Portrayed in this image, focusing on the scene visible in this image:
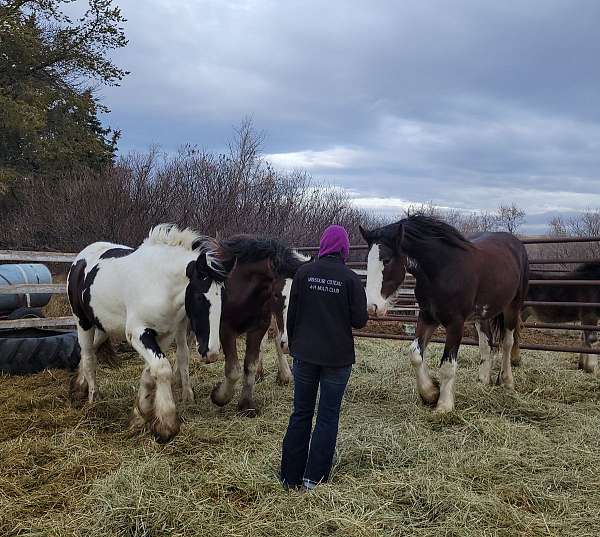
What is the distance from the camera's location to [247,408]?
4977 mm

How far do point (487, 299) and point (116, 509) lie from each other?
4308mm

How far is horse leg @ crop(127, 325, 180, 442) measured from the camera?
4090 mm

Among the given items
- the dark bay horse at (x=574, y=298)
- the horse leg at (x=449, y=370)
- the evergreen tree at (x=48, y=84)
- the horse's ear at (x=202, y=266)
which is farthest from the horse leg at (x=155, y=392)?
the evergreen tree at (x=48, y=84)

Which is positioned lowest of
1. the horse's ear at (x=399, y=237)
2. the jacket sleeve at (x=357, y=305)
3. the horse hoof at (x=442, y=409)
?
the horse hoof at (x=442, y=409)

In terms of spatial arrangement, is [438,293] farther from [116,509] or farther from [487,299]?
[116,509]

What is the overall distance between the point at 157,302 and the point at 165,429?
3.30ft

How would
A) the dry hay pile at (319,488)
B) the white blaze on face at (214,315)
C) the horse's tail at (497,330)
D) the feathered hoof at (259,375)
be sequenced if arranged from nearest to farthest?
the dry hay pile at (319,488), the white blaze on face at (214,315), the feathered hoof at (259,375), the horse's tail at (497,330)

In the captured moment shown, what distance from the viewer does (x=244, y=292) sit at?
498 cm

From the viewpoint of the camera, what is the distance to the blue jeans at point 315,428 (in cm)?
326

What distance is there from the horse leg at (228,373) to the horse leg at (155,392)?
738mm

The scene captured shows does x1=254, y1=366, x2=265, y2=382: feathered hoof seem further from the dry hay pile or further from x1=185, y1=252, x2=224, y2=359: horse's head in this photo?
x1=185, y1=252, x2=224, y2=359: horse's head

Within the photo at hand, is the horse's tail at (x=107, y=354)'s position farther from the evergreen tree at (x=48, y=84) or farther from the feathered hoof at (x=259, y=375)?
the evergreen tree at (x=48, y=84)

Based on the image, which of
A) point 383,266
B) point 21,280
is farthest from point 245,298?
point 21,280

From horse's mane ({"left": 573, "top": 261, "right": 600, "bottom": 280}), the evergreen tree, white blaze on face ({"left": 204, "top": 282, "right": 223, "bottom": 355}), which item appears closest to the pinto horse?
white blaze on face ({"left": 204, "top": 282, "right": 223, "bottom": 355})
